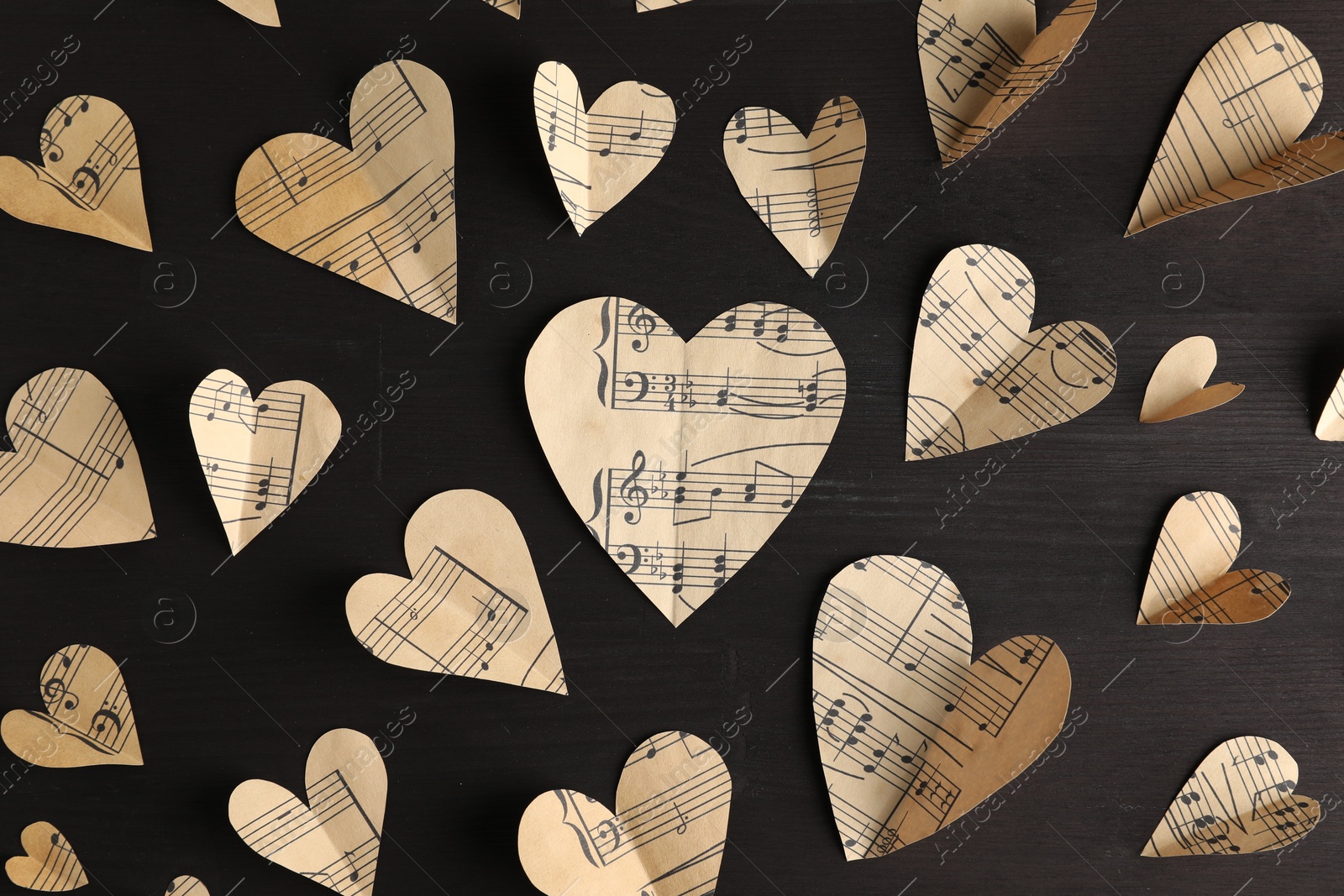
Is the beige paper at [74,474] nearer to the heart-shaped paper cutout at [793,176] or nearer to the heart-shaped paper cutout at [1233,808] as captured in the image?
the heart-shaped paper cutout at [793,176]

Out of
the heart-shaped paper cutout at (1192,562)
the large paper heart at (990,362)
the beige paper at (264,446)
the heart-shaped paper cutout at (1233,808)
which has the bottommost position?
the heart-shaped paper cutout at (1233,808)

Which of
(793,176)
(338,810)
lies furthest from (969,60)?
(338,810)

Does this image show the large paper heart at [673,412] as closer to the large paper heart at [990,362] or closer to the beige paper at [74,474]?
the large paper heart at [990,362]

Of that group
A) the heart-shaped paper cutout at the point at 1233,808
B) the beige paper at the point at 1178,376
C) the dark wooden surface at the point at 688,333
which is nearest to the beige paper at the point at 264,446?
the dark wooden surface at the point at 688,333

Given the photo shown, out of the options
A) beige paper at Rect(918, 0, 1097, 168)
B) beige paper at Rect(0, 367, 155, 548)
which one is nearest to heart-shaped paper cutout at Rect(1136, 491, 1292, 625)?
beige paper at Rect(918, 0, 1097, 168)

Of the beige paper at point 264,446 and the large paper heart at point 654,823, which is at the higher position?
the beige paper at point 264,446

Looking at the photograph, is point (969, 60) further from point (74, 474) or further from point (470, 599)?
point (74, 474)

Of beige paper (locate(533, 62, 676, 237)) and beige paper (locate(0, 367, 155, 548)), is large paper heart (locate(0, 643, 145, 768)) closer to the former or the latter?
beige paper (locate(0, 367, 155, 548))

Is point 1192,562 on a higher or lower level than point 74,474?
lower
